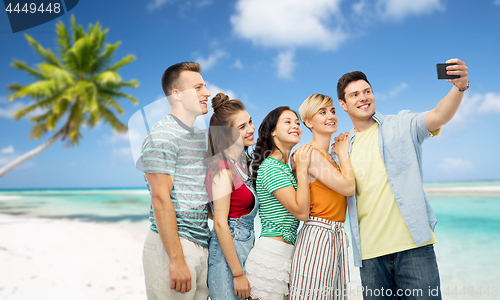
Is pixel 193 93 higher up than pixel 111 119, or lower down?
lower down

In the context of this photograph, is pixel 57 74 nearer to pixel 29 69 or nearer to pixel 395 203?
pixel 29 69

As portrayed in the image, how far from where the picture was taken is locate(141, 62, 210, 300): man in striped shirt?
6.88 feet

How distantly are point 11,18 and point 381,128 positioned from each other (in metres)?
5.51

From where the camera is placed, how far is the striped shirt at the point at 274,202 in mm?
2378

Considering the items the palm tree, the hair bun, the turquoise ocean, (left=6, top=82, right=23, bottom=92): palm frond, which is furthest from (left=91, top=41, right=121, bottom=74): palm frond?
the hair bun

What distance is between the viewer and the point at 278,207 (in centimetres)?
242

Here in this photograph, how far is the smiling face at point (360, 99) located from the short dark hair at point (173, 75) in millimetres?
1334

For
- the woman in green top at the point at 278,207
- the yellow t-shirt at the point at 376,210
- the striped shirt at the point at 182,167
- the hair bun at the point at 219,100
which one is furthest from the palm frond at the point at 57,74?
the yellow t-shirt at the point at 376,210

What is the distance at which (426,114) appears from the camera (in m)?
2.43

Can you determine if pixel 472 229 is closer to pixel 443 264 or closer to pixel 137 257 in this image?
pixel 443 264

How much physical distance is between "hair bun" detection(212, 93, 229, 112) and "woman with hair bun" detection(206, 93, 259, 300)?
0.18 feet

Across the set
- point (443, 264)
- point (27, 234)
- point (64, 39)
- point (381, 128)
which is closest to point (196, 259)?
point (381, 128)

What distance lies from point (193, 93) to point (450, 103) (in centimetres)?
191

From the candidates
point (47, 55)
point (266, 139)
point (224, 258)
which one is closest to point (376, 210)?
point (266, 139)
